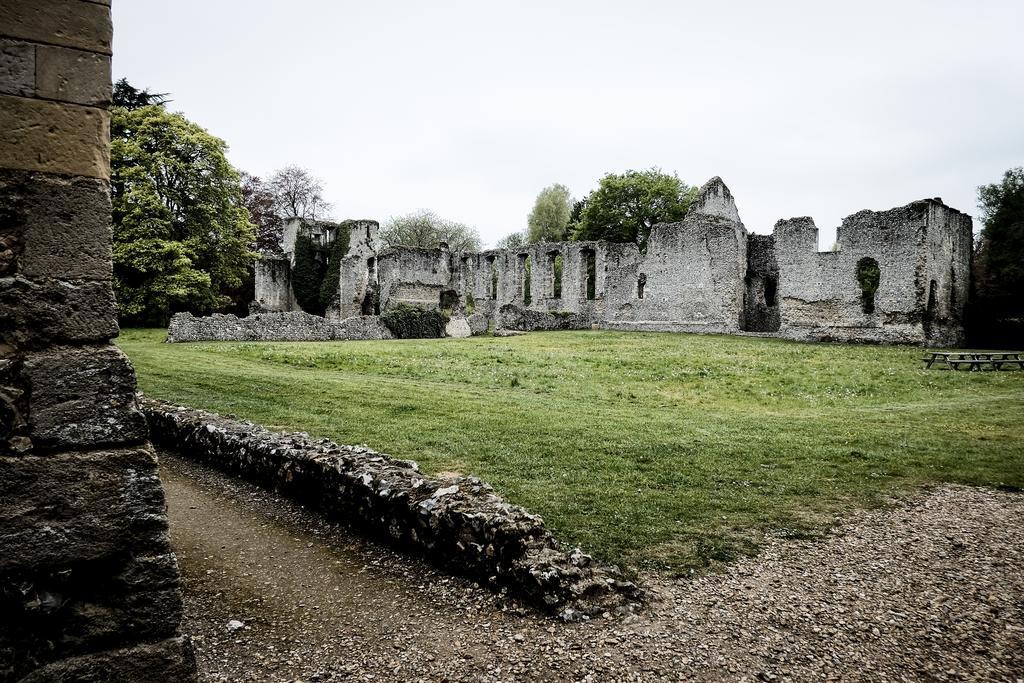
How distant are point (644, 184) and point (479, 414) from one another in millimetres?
46481

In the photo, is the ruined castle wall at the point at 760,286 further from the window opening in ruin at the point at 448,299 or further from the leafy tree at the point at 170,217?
the leafy tree at the point at 170,217

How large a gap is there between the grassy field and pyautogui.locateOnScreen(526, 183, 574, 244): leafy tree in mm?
47370

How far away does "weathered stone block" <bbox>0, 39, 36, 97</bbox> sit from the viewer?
2896 mm

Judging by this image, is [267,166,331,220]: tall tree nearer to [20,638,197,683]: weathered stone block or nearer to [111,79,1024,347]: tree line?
[111,79,1024,347]: tree line

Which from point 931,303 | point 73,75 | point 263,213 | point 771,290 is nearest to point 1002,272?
point 931,303

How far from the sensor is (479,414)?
1094 centimetres

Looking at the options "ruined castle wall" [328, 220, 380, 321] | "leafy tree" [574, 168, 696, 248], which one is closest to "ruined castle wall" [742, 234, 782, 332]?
"leafy tree" [574, 168, 696, 248]

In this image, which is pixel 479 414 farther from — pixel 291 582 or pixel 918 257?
pixel 918 257

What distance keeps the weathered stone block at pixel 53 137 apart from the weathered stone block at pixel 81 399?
909mm

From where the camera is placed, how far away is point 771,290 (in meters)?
37.2

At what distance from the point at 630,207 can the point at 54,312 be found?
5398 centimetres

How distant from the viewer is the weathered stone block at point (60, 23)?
293cm

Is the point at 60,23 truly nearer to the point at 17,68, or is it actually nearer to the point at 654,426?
the point at 17,68

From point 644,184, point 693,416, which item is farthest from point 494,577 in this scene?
point 644,184
